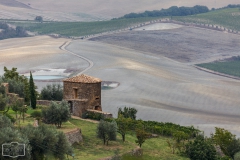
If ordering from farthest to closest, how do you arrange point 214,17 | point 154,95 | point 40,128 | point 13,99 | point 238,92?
point 214,17 < point 238,92 < point 154,95 < point 13,99 < point 40,128

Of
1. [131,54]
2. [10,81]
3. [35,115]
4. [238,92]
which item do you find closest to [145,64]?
[131,54]

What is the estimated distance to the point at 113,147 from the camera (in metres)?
34.0

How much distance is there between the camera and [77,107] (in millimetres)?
43219

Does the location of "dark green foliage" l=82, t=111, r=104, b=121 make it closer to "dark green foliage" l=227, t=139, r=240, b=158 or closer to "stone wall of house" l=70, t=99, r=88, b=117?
"stone wall of house" l=70, t=99, r=88, b=117

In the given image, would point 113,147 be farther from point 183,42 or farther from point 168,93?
point 183,42

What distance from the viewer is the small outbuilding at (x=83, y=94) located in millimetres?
43281

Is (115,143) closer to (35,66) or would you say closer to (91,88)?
(91,88)

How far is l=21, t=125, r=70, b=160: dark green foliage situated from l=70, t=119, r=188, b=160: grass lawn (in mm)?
2663

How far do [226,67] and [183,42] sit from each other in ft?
80.3

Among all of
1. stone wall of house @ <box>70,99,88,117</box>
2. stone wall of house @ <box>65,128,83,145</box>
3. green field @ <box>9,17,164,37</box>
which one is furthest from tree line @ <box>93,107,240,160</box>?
green field @ <box>9,17,164,37</box>

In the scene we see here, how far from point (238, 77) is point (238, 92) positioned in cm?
2852

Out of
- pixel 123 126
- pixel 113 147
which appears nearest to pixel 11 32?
pixel 123 126

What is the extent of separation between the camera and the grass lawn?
31812 mm

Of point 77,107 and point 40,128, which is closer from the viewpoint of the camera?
point 40,128
